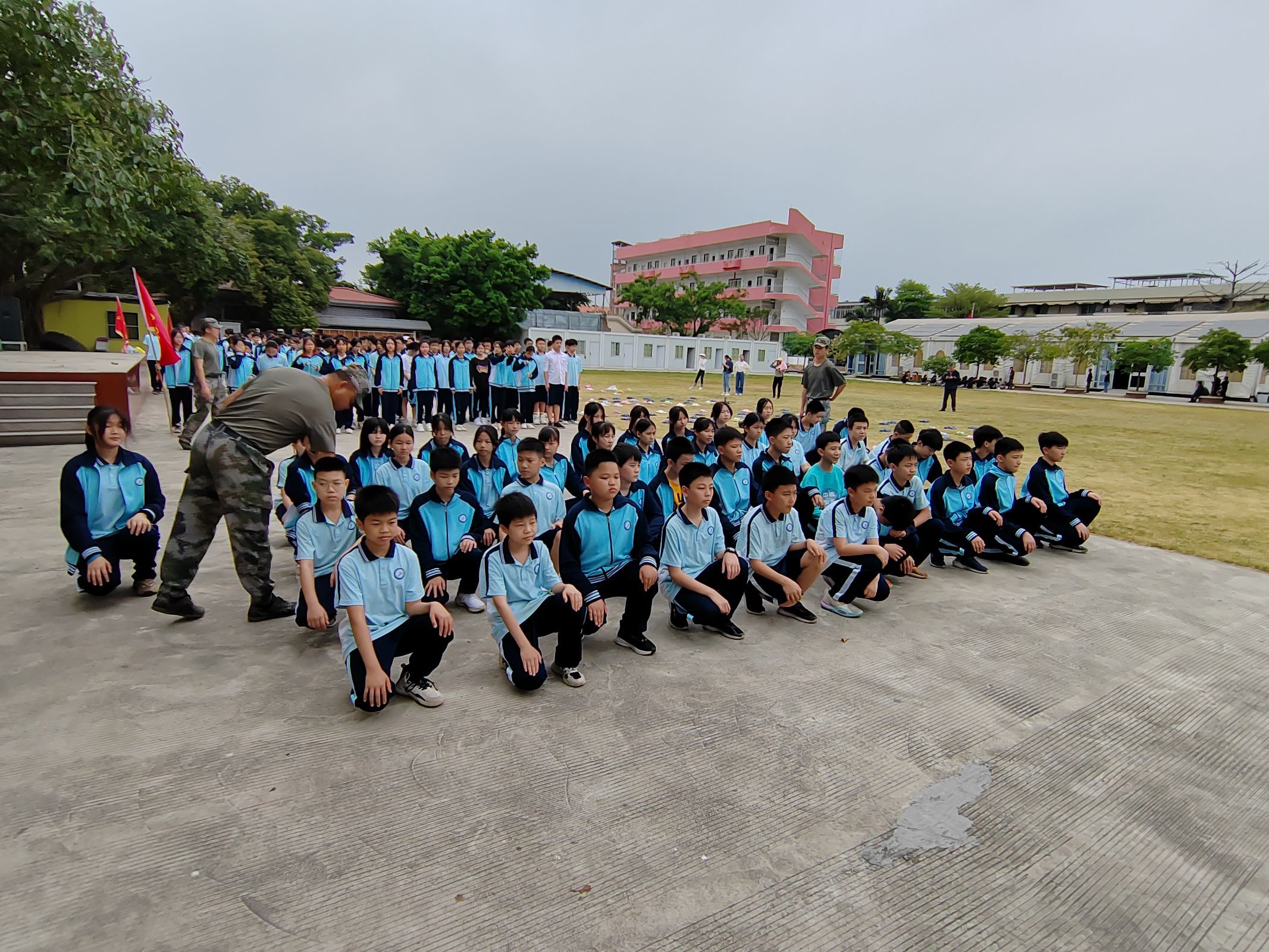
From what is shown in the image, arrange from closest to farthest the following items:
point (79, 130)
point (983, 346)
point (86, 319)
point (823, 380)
A: point (79, 130) < point (823, 380) < point (86, 319) < point (983, 346)

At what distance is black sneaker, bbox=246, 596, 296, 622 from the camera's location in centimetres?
370

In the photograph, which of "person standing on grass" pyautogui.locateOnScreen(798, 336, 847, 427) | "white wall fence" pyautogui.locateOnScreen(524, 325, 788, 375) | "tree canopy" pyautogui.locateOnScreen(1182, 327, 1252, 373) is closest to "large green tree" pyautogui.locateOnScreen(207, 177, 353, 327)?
"white wall fence" pyautogui.locateOnScreen(524, 325, 788, 375)

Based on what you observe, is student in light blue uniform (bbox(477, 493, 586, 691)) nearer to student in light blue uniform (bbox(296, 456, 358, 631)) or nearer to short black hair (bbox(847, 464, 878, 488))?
student in light blue uniform (bbox(296, 456, 358, 631))

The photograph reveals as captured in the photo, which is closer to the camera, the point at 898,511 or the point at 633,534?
the point at 633,534

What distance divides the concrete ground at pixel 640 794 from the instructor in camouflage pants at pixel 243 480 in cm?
23

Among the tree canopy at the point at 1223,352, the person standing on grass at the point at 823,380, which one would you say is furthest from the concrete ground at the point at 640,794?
the tree canopy at the point at 1223,352

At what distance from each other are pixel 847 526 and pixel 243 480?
11.4ft

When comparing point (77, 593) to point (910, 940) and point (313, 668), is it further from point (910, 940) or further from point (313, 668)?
point (910, 940)

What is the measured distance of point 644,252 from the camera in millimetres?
60594

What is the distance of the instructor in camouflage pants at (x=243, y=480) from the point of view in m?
3.57

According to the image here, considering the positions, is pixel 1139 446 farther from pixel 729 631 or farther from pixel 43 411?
pixel 43 411

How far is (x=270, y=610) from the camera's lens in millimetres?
3717

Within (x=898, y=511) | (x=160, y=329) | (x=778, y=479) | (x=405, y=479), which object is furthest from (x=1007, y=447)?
(x=160, y=329)

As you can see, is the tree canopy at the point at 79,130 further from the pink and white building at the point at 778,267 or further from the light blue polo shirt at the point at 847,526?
Answer: the pink and white building at the point at 778,267
